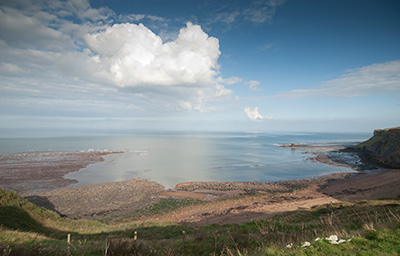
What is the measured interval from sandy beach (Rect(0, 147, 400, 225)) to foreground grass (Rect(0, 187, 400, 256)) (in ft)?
20.4

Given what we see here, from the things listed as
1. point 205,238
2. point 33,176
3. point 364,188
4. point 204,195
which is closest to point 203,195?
point 204,195

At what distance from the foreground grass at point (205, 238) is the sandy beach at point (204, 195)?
20.4ft

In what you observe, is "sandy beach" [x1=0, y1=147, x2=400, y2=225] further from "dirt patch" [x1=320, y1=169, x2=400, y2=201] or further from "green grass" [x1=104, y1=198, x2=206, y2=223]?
"green grass" [x1=104, y1=198, x2=206, y2=223]

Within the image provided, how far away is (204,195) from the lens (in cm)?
2830

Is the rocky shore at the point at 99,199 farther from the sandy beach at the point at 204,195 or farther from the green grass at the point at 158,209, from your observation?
the green grass at the point at 158,209

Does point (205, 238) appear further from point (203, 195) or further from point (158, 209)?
point (203, 195)

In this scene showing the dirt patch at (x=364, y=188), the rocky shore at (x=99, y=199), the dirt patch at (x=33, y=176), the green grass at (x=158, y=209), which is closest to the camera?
the green grass at (x=158, y=209)

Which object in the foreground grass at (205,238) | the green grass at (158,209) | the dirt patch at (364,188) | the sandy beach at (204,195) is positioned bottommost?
the green grass at (158,209)

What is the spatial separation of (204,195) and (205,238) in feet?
60.7

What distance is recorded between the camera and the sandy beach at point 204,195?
2108cm

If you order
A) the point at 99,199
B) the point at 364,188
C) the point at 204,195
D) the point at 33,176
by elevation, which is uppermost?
the point at 364,188

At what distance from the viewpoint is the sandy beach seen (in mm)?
21078

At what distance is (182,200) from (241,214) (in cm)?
935

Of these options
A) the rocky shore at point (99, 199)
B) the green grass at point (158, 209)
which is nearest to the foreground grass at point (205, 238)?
the green grass at point (158, 209)
